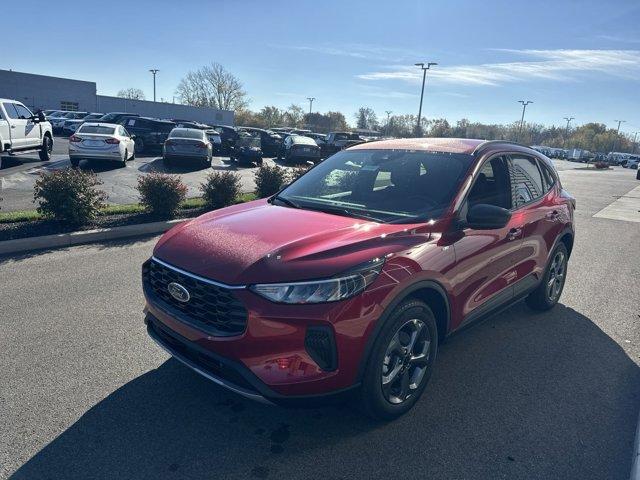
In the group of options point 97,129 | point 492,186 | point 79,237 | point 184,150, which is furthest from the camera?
point 184,150

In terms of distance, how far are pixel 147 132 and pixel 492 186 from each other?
20888mm

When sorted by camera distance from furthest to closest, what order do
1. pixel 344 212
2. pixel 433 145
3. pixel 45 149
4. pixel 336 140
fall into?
pixel 336 140, pixel 45 149, pixel 433 145, pixel 344 212

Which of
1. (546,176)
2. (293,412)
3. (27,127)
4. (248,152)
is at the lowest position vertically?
(293,412)

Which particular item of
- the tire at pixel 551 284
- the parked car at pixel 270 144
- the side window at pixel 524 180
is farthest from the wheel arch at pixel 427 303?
the parked car at pixel 270 144

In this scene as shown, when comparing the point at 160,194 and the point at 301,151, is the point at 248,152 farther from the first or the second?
the point at 160,194

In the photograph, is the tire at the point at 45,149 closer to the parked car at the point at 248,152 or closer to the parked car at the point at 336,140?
the parked car at the point at 248,152

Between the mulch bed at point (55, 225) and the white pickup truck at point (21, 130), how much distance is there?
7.84 metres

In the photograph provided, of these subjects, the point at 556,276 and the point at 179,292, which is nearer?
the point at 179,292

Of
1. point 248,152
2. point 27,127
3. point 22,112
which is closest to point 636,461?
point 27,127

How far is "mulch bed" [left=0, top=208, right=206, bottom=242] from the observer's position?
6.70m

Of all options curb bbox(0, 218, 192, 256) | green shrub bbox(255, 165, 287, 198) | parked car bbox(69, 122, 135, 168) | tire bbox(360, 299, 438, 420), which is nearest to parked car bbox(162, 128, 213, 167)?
parked car bbox(69, 122, 135, 168)

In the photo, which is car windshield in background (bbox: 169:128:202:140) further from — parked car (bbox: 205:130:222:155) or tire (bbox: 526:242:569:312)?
tire (bbox: 526:242:569:312)

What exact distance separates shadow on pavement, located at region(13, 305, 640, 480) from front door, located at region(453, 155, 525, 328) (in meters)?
0.61

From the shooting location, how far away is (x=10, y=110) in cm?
1394
